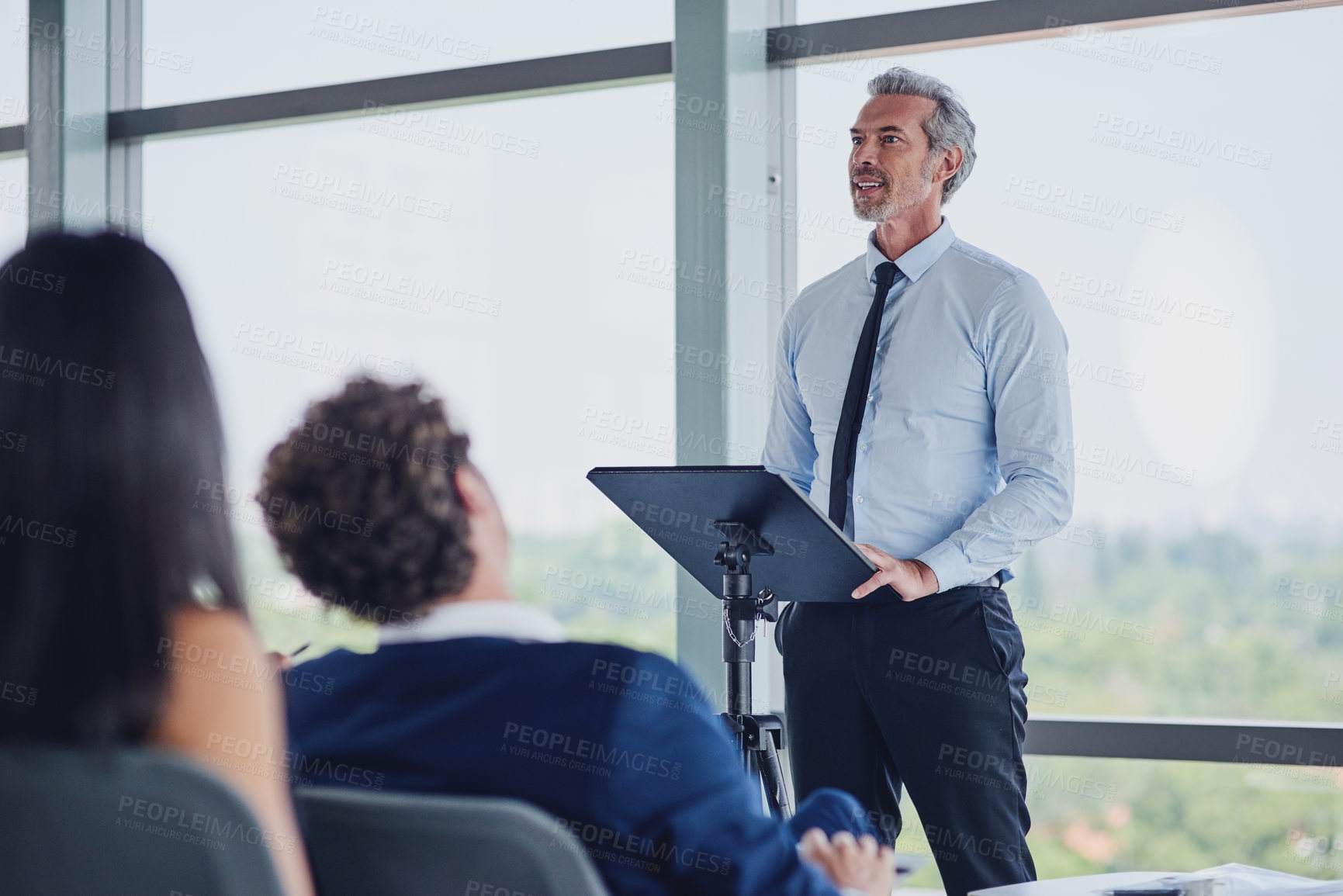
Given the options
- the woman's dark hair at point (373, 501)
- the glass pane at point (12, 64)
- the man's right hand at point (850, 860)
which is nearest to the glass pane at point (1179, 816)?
the man's right hand at point (850, 860)

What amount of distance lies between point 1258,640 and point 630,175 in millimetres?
1993

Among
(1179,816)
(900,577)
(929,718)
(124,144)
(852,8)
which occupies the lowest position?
(1179,816)

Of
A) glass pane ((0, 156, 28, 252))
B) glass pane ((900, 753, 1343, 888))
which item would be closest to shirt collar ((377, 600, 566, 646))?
glass pane ((900, 753, 1343, 888))

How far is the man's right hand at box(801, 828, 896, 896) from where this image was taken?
123 centimetres

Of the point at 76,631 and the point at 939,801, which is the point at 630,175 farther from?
the point at 76,631

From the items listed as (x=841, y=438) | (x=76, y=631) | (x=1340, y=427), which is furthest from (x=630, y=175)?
(x=76, y=631)

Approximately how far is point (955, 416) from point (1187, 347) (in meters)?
0.82

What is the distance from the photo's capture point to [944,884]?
2.20m

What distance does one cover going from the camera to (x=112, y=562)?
0.93m

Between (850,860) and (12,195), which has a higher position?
(12,195)

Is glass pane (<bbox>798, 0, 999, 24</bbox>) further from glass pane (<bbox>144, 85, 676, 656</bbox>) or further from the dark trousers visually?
the dark trousers

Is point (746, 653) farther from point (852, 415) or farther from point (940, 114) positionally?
point (940, 114)

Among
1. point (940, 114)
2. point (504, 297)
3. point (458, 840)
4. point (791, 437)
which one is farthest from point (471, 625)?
point (504, 297)

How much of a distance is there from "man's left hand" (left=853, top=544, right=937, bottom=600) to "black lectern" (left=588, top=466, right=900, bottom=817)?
0.25 feet
